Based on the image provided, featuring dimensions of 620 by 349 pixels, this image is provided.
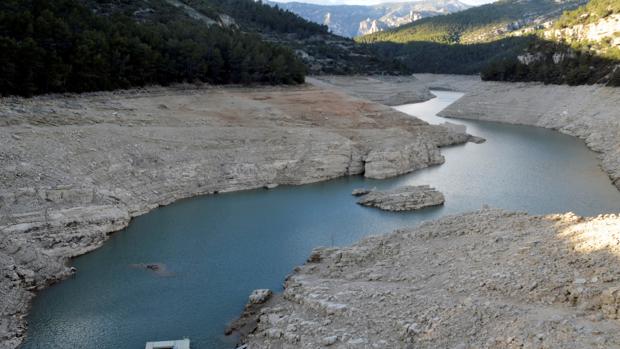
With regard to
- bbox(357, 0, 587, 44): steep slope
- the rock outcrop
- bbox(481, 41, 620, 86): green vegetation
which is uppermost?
bbox(357, 0, 587, 44): steep slope

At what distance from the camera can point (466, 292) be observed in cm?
1509

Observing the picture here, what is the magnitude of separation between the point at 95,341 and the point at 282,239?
33.5 ft

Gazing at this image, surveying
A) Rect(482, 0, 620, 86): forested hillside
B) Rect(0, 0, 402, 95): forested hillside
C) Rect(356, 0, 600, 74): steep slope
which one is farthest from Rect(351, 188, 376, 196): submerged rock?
Rect(356, 0, 600, 74): steep slope

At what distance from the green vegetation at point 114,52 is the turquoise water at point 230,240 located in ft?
37.5

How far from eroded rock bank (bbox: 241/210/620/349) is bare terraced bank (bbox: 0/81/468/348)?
894cm

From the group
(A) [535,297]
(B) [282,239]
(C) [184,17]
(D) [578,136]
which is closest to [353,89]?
(C) [184,17]

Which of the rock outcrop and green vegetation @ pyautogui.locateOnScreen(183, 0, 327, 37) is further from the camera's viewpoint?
green vegetation @ pyautogui.locateOnScreen(183, 0, 327, 37)

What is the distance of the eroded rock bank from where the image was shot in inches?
495

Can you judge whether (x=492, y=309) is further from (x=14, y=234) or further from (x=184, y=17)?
(x=184, y=17)

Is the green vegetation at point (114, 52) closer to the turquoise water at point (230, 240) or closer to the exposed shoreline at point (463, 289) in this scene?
the turquoise water at point (230, 240)

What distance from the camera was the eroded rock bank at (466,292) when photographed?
1257 cm

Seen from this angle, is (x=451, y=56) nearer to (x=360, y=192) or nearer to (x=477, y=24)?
(x=477, y=24)

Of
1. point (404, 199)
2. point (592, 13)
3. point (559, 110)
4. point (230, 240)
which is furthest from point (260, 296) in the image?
point (592, 13)

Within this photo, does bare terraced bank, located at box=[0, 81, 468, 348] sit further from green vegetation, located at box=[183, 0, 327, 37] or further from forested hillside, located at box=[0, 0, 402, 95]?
green vegetation, located at box=[183, 0, 327, 37]
